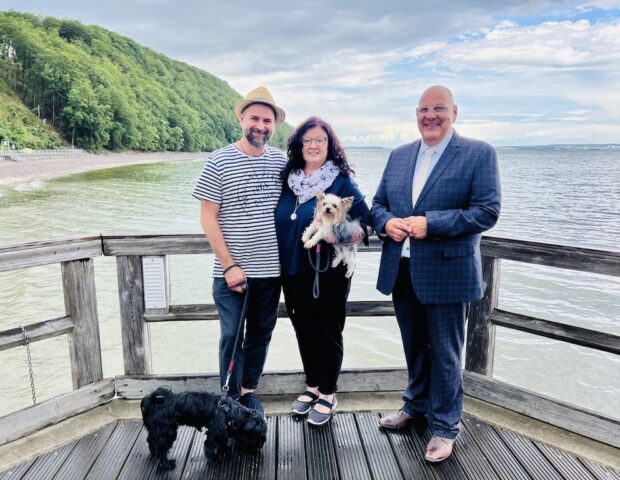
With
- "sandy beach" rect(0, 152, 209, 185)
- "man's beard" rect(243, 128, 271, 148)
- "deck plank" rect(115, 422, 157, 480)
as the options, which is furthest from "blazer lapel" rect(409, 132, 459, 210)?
"sandy beach" rect(0, 152, 209, 185)

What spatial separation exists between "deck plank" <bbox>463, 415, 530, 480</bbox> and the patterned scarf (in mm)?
1561

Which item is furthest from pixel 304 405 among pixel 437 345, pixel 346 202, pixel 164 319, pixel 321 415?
pixel 346 202

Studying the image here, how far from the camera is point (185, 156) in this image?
81.2 metres

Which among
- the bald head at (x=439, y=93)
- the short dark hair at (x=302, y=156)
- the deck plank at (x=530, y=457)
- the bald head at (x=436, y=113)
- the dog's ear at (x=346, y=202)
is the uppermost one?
the bald head at (x=439, y=93)

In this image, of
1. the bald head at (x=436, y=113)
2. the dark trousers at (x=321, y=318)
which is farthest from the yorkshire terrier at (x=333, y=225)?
the bald head at (x=436, y=113)

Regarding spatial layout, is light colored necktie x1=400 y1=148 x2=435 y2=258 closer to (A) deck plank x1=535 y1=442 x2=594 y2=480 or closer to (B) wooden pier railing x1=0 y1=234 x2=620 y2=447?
(B) wooden pier railing x1=0 y1=234 x2=620 y2=447

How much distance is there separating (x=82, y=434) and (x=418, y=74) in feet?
225

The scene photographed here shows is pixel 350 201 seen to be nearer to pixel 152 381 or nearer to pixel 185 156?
pixel 152 381

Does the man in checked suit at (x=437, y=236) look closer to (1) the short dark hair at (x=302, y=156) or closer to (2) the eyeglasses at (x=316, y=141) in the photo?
(1) the short dark hair at (x=302, y=156)

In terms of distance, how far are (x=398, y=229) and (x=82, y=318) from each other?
6.20 feet

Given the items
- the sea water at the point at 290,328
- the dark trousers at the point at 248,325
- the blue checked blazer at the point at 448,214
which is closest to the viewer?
the blue checked blazer at the point at 448,214

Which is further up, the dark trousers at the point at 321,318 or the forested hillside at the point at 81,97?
the forested hillside at the point at 81,97

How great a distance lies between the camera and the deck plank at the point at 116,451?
7.16 feet

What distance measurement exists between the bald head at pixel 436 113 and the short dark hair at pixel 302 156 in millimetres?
425
